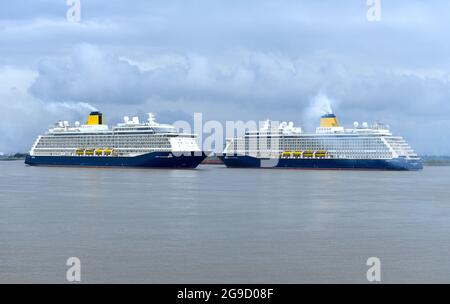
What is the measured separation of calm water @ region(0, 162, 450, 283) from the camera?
14164 millimetres

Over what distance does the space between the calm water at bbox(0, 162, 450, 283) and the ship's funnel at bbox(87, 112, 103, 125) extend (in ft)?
173

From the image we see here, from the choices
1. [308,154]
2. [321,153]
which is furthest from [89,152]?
[321,153]

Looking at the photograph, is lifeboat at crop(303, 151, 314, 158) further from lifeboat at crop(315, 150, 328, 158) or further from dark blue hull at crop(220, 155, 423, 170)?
dark blue hull at crop(220, 155, 423, 170)

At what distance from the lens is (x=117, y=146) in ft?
254

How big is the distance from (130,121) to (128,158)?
18.8 ft

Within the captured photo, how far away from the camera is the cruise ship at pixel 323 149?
7650 centimetres

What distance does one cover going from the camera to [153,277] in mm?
13664

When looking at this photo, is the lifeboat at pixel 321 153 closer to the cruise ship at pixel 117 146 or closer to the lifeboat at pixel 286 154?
the lifeboat at pixel 286 154

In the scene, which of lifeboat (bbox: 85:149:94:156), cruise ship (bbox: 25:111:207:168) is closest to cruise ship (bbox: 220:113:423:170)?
cruise ship (bbox: 25:111:207:168)

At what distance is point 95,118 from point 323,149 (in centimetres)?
2715

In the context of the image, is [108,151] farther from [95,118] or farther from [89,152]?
[95,118]
